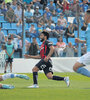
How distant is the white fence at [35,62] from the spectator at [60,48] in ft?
1.31

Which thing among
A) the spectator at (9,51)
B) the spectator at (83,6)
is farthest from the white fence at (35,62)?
the spectator at (83,6)

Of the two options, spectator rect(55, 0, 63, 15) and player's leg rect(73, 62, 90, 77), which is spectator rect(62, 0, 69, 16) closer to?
spectator rect(55, 0, 63, 15)

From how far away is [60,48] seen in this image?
2147 cm

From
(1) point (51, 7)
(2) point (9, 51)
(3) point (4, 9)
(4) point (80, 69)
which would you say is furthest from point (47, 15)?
(4) point (80, 69)

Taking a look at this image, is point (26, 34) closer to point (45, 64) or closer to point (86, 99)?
point (45, 64)

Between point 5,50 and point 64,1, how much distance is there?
6.65 meters

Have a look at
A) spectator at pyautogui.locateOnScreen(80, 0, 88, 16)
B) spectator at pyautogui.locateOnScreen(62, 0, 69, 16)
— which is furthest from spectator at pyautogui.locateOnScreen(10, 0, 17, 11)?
spectator at pyautogui.locateOnScreen(80, 0, 88, 16)

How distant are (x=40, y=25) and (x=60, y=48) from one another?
176 cm

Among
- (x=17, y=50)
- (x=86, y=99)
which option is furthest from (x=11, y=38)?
(x=86, y=99)

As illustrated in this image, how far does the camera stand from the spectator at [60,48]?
2131cm

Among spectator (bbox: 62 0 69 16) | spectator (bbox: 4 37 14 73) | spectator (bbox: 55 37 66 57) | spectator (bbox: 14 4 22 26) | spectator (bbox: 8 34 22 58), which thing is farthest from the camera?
spectator (bbox: 62 0 69 16)

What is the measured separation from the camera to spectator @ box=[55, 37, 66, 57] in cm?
2131

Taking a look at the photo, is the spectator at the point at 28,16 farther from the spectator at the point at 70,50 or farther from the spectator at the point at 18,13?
the spectator at the point at 70,50

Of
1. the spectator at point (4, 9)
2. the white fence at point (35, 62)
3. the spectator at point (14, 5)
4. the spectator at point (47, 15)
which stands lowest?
the white fence at point (35, 62)
